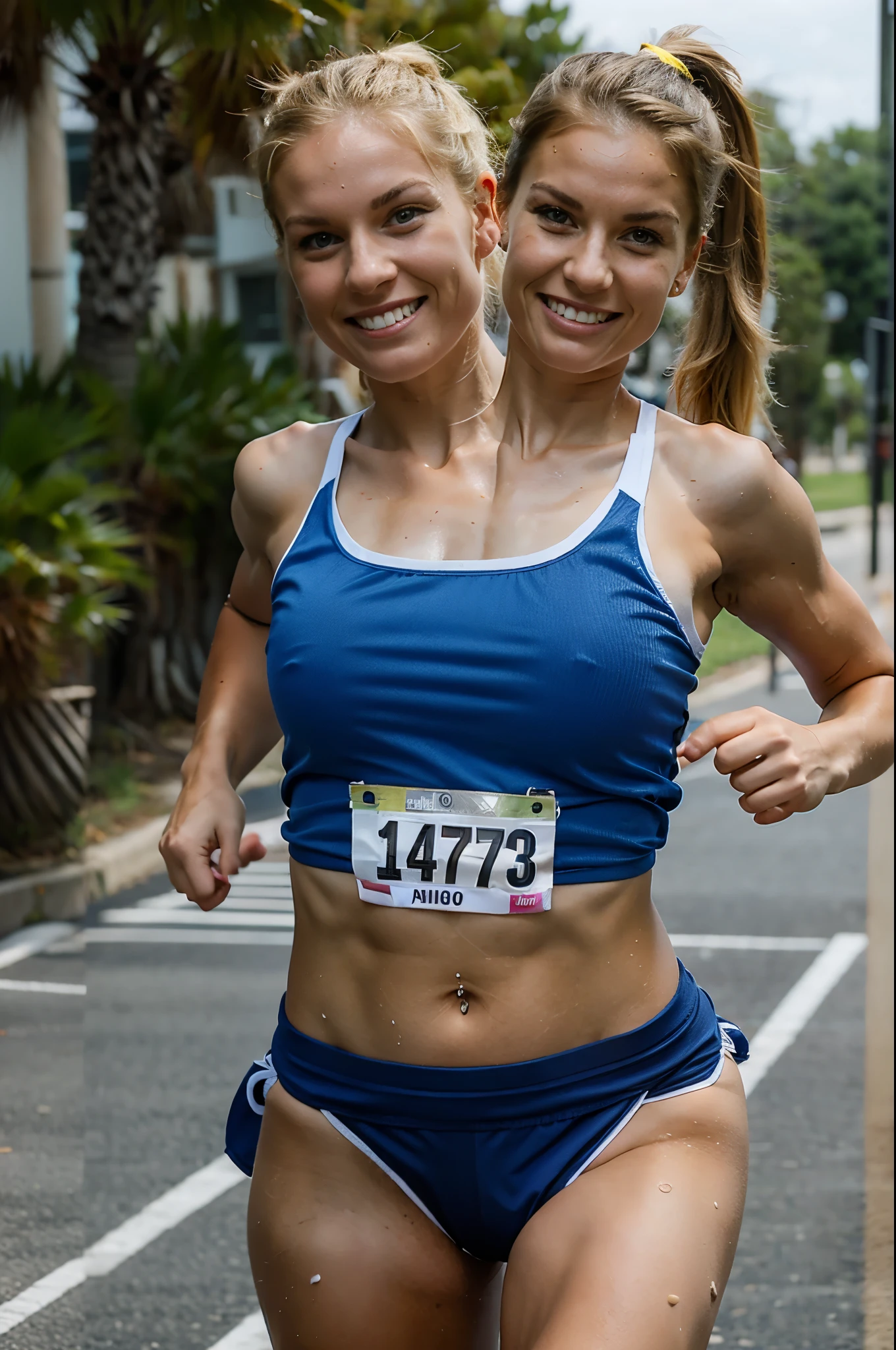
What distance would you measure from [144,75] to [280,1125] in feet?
9.38

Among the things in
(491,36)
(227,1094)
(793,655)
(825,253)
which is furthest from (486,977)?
(491,36)

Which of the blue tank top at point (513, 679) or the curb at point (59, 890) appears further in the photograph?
the curb at point (59, 890)

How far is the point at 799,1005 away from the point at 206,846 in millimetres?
4330

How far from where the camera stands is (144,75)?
3.82m

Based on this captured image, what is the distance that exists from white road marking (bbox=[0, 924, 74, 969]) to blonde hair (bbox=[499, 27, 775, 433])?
1390 millimetres

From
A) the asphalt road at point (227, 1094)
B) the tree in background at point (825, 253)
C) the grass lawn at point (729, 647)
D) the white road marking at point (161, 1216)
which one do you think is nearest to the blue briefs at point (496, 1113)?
the asphalt road at point (227, 1094)

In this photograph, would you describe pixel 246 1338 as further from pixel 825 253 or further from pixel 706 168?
pixel 825 253

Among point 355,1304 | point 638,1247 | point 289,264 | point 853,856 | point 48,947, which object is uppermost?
point 289,264

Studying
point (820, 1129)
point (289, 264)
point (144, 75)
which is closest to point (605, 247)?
point (289, 264)

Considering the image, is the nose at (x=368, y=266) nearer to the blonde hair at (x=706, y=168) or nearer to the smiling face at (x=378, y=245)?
the smiling face at (x=378, y=245)

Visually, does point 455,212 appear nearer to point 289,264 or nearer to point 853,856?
point 289,264

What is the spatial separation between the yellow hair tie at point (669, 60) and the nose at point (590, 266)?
19 centimetres

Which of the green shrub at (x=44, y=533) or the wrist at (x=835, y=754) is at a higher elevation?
the wrist at (x=835, y=754)

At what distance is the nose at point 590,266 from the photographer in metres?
1.53
